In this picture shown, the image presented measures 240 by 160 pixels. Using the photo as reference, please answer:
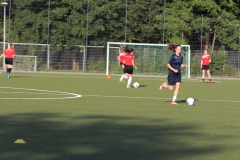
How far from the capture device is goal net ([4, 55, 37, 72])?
49.5 metres

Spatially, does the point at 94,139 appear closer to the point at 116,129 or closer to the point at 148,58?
the point at 116,129

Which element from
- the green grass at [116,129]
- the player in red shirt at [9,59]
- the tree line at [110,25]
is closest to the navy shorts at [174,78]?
the green grass at [116,129]

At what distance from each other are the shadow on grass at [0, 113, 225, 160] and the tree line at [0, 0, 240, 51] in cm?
3629

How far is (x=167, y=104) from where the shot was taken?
780 inches

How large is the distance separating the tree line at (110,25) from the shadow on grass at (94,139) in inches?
1429

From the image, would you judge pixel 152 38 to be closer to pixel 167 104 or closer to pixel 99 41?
pixel 99 41

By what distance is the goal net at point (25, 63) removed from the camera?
49469mm

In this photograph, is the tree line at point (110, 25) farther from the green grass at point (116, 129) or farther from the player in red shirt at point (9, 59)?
the green grass at point (116, 129)

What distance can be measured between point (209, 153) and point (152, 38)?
42.5 meters

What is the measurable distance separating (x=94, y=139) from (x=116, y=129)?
163 centimetres

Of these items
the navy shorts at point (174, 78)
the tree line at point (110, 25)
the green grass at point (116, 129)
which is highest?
the tree line at point (110, 25)

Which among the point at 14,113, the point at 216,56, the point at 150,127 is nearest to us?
the point at 150,127

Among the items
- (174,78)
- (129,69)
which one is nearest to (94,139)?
(174,78)

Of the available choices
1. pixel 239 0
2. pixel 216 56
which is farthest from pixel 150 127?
pixel 239 0
